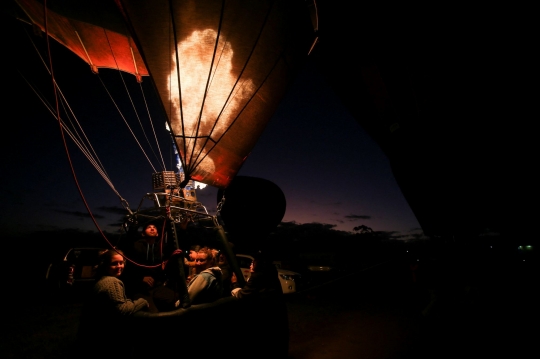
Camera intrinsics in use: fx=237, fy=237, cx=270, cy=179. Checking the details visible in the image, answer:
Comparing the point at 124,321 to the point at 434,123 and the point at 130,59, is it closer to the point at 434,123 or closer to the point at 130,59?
the point at 130,59

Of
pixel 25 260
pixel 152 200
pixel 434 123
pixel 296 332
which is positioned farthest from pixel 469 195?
pixel 25 260

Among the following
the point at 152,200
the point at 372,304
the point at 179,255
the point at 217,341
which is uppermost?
the point at 152,200

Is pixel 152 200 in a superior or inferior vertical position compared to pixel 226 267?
superior

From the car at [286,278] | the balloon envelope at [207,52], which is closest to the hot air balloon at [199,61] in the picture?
the balloon envelope at [207,52]

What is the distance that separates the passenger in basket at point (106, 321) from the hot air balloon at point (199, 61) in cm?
27

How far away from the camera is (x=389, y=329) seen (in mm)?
5148

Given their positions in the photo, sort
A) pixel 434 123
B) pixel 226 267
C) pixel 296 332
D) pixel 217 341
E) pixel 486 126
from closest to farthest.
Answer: pixel 217 341, pixel 486 126, pixel 434 123, pixel 226 267, pixel 296 332

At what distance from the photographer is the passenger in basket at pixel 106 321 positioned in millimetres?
1975

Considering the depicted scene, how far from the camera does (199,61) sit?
7.34 ft

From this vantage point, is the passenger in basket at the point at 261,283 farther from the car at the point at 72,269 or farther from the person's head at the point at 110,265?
the car at the point at 72,269

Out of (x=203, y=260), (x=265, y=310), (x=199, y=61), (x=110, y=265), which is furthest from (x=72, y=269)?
(x=199, y=61)

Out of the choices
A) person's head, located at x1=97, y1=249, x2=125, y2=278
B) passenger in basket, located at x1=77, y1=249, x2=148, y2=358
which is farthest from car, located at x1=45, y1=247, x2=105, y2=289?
passenger in basket, located at x1=77, y1=249, x2=148, y2=358

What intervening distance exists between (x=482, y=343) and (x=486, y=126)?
12.8ft

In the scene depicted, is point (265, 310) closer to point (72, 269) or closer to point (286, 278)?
point (286, 278)
